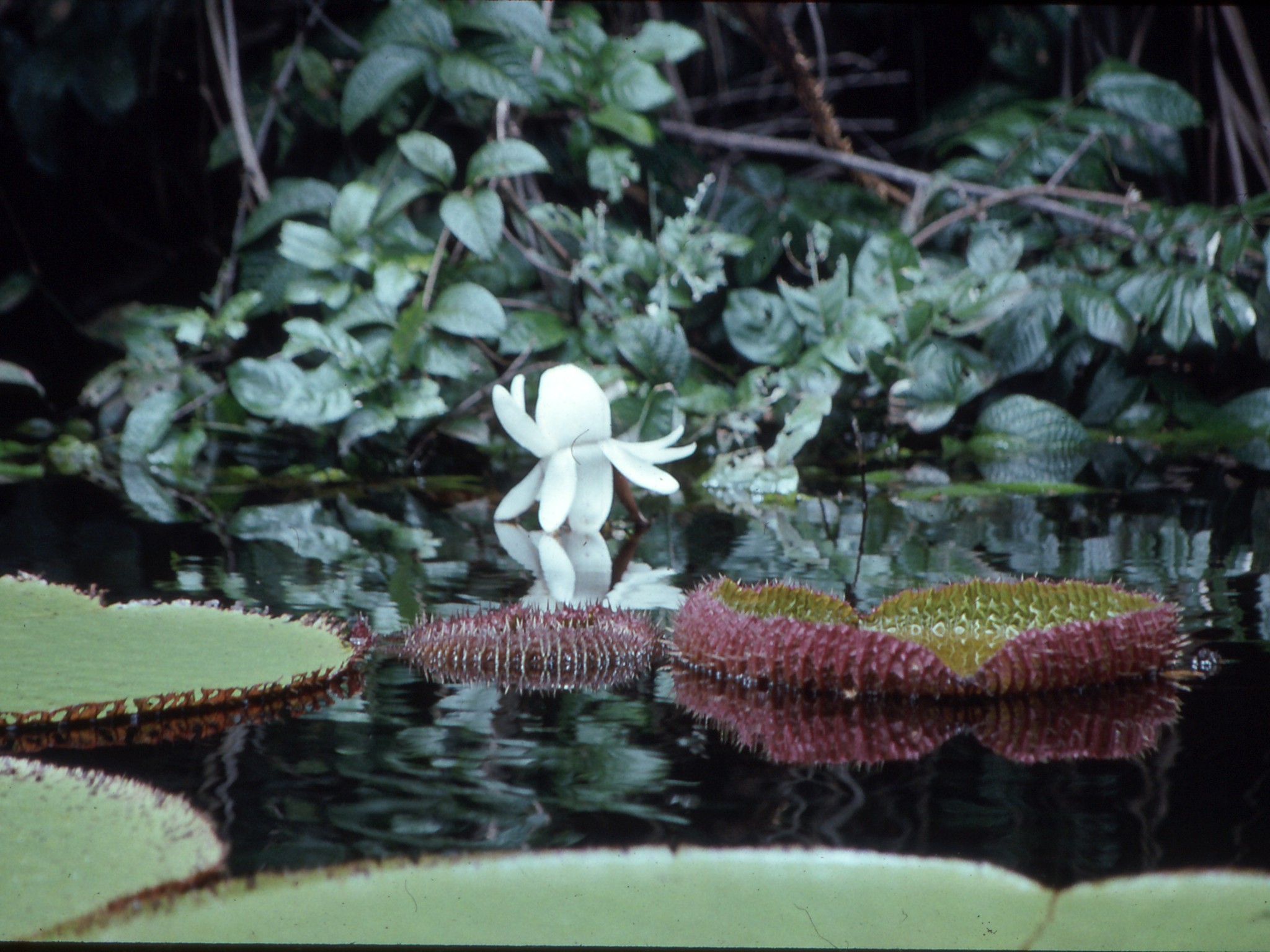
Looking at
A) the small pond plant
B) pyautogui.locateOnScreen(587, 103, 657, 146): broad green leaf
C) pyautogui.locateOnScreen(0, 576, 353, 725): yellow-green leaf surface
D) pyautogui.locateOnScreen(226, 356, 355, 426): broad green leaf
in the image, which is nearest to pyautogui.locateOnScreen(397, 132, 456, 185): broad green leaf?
pyautogui.locateOnScreen(587, 103, 657, 146): broad green leaf

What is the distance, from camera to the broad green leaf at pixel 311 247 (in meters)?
2.29

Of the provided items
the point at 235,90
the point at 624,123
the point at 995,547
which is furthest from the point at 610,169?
the point at 995,547

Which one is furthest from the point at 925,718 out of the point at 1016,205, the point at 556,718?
the point at 1016,205

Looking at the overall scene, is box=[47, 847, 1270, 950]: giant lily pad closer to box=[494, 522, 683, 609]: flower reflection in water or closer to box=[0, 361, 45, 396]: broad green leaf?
box=[494, 522, 683, 609]: flower reflection in water

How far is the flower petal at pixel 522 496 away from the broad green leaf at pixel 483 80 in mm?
1235

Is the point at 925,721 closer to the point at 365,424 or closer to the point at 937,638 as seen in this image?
the point at 937,638

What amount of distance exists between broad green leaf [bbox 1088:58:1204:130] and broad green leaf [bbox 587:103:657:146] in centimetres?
137

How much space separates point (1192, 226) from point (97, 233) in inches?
125

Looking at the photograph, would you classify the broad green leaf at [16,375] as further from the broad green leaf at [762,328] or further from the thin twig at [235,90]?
the broad green leaf at [762,328]

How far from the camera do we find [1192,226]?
255 centimetres

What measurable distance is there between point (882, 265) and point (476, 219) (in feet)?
2.99

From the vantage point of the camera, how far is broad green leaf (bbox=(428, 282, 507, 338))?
222 cm

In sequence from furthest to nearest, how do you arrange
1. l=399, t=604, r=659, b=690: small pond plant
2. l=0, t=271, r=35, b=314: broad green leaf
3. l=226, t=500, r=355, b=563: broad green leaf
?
1. l=0, t=271, r=35, b=314: broad green leaf
2. l=226, t=500, r=355, b=563: broad green leaf
3. l=399, t=604, r=659, b=690: small pond plant

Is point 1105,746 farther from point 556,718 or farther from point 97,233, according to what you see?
point 97,233
